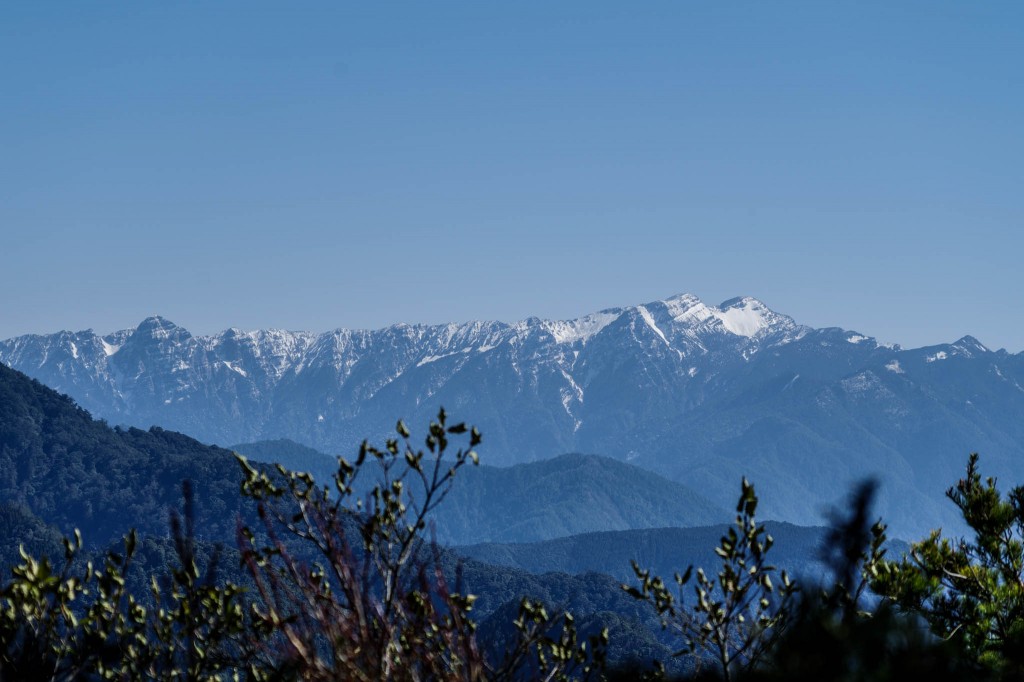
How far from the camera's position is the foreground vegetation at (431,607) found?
4.89 metres

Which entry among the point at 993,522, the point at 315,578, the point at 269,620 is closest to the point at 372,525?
the point at 315,578

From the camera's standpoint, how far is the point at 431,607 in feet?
29.0

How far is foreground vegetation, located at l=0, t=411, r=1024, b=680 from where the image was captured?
4.89 m

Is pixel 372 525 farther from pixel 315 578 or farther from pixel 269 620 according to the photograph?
pixel 269 620

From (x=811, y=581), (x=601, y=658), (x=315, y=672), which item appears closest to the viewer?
(x=811, y=581)

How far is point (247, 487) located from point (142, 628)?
2367mm

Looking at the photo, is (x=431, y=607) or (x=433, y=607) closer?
(x=433, y=607)

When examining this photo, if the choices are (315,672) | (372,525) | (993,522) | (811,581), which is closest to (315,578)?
(372,525)

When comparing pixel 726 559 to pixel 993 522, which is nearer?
pixel 726 559

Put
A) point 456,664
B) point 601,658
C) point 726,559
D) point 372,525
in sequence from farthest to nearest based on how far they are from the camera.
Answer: point 601,658 → point 726,559 → point 372,525 → point 456,664

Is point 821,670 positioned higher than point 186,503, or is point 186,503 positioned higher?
point 186,503

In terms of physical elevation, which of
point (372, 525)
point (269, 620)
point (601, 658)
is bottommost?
point (601, 658)

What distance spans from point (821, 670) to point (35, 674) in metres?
7.47

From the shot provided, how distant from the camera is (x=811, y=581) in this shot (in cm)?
502
